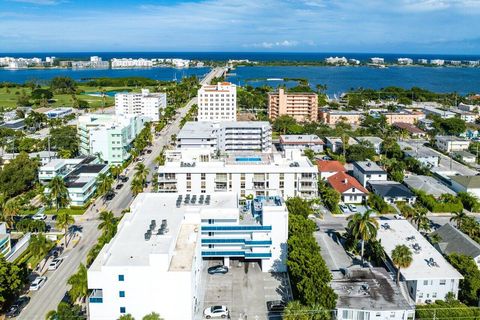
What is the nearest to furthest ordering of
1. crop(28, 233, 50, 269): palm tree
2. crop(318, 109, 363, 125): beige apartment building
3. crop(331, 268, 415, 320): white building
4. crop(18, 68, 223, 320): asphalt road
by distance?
1. crop(331, 268, 415, 320): white building
2. crop(18, 68, 223, 320): asphalt road
3. crop(28, 233, 50, 269): palm tree
4. crop(318, 109, 363, 125): beige apartment building

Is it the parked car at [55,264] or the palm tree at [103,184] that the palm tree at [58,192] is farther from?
the parked car at [55,264]

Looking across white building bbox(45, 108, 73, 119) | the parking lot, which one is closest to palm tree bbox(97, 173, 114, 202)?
the parking lot

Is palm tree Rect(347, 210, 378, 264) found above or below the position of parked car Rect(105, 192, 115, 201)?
above

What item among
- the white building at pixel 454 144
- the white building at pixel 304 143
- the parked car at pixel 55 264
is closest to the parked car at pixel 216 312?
the parked car at pixel 55 264

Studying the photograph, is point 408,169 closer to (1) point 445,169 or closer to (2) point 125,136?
(1) point 445,169

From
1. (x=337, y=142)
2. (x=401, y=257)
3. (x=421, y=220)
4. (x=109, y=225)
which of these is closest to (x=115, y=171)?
(x=109, y=225)

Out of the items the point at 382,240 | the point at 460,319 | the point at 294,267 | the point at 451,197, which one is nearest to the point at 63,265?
the point at 294,267

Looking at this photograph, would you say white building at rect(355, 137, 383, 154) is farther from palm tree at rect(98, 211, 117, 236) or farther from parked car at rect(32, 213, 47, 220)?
parked car at rect(32, 213, 47, 220)
